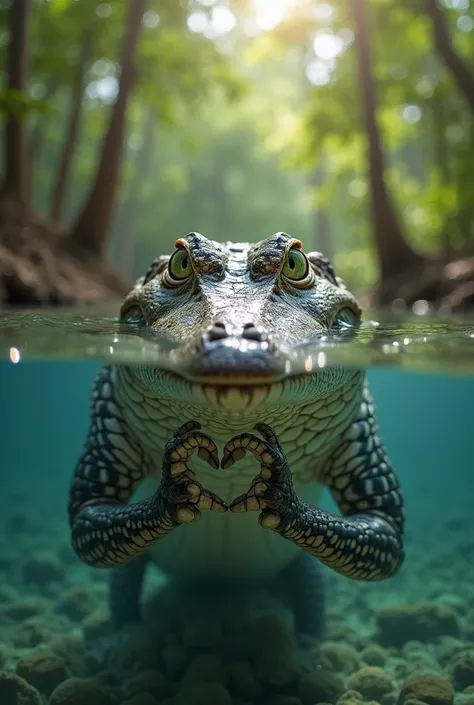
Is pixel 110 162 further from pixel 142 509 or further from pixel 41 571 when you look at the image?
pixel 142 509

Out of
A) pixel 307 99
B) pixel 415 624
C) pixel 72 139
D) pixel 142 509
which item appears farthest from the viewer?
pixel 307 99

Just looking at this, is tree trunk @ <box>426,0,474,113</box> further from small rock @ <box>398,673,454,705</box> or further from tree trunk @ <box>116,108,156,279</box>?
tree trunk @ <box>116,108,156,279</box>

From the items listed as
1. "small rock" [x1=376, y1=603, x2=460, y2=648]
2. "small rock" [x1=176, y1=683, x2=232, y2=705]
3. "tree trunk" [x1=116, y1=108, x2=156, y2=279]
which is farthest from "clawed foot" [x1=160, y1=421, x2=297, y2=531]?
"tree trunk" [x1=116, y1=108, x2=156, y2=279]

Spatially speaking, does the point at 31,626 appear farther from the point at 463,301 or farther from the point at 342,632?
the point at 463,301

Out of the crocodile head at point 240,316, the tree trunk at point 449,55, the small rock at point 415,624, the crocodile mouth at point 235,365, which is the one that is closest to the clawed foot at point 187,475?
the crocodile head at point 240,316

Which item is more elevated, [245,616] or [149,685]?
[245,616]

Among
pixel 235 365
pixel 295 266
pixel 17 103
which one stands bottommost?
pixel 235 365

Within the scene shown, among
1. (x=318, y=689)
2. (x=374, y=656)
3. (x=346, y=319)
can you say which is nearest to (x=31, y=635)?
(x=318, y=689)
